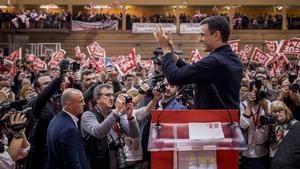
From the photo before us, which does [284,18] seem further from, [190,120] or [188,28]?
[190,120]

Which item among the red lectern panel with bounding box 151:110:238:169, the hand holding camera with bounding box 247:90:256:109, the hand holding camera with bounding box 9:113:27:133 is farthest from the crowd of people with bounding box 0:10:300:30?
the red lectern panel with bounding box 151:110:238:169

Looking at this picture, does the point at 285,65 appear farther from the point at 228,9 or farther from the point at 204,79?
the point at 228,9

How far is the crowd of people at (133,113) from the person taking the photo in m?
3.41

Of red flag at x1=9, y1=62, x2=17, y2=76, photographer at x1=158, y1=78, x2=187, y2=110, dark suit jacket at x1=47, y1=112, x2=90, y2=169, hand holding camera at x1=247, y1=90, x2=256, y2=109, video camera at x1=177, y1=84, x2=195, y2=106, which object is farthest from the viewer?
red flag at x1=9, y1=62, x2=17, y2=76

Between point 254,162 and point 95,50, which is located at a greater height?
point 95,50

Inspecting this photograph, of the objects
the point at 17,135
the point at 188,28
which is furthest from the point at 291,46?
the point at 188,28

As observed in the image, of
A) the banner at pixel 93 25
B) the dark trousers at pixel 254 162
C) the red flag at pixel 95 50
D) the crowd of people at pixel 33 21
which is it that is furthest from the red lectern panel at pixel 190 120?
the banner at pixel 93 25

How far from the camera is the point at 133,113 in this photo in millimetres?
5957

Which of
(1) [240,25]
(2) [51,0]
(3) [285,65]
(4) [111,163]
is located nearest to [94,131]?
(4) [111,163]

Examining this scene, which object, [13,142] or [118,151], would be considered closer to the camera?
[13,142]

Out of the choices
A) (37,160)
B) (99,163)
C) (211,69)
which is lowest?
(37,160)

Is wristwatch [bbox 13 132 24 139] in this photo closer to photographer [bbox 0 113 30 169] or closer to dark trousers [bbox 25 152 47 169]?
photographer [bbox 0 113 30 169]

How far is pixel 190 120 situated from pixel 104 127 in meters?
2.41

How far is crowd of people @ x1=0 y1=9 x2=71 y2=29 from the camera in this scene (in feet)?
104
